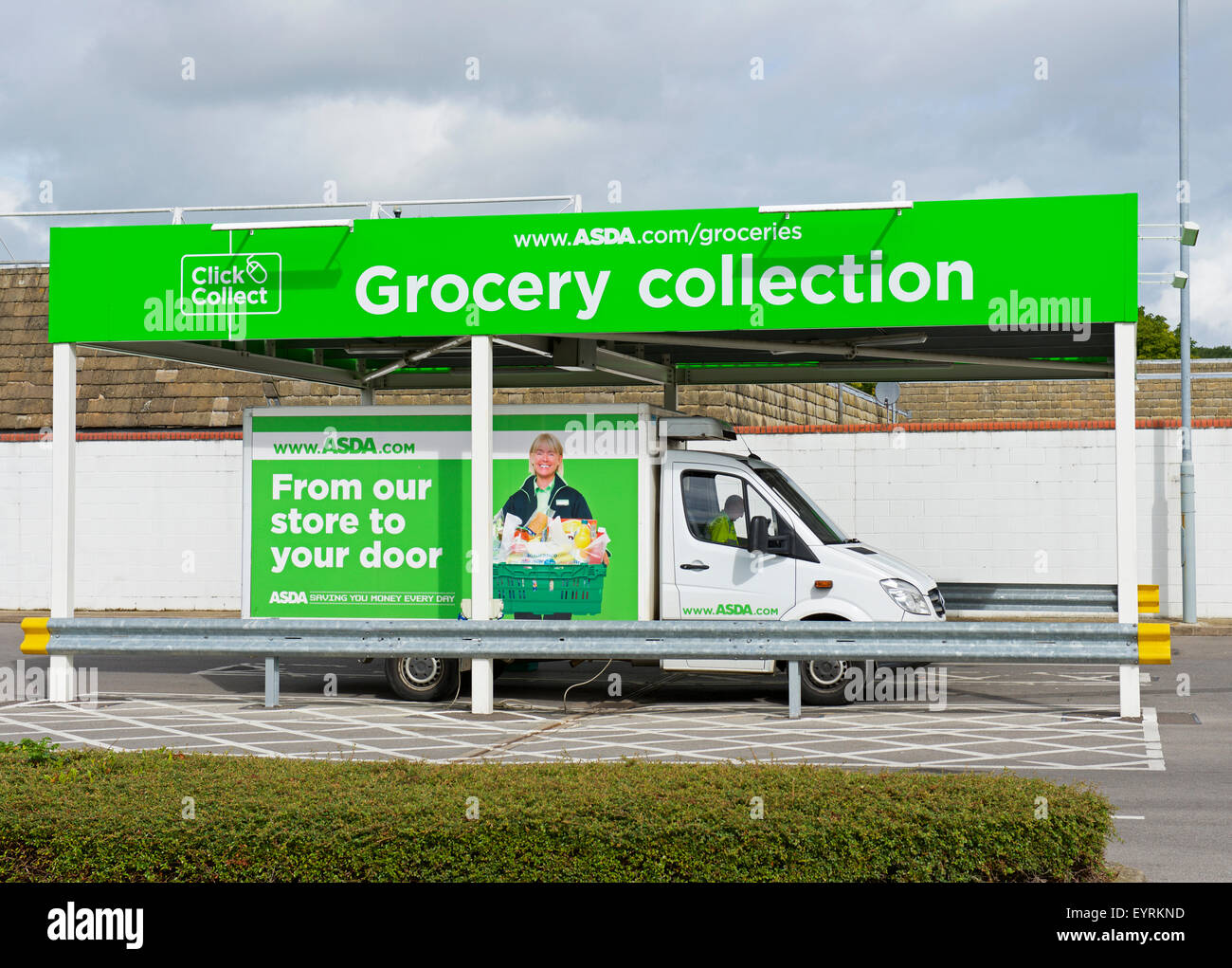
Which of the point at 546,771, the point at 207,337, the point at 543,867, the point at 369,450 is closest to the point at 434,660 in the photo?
the point at 369,450

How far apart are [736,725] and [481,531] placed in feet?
8.97

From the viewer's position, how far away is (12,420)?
25547 mm

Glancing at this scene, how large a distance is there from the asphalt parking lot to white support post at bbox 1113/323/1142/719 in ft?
1.03

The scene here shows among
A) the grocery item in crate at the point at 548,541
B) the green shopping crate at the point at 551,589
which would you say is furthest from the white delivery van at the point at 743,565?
the grocery item in crate at the point at 548,541

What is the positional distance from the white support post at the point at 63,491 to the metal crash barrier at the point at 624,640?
2.30 ft

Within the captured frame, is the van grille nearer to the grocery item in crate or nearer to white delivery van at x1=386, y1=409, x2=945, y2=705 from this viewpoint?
white delivery van at x1=386, y1=409, x2=945, y2=705

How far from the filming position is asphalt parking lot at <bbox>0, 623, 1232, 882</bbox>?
344 inches

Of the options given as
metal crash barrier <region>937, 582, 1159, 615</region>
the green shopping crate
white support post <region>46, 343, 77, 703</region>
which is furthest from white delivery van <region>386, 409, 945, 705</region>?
metal crash barrier <region>937, 582, 1159, 615</region>

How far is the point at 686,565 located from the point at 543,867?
278 inches

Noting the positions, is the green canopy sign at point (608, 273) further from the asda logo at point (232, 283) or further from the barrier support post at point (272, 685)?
the barrier support post at point (272, 685)

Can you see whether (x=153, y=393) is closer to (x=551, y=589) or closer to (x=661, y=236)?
(x=551, y=589)

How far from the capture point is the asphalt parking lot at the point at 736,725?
344 inches
